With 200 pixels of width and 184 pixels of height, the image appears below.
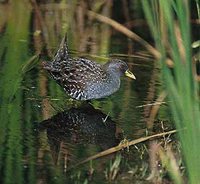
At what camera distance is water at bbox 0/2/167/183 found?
176 inches

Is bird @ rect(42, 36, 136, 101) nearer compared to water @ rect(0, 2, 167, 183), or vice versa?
water @ rect(0, 2, 167, 183)

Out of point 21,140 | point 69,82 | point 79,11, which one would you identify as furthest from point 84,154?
point 79,11

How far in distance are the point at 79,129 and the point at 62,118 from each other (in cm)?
26

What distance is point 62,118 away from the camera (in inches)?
222

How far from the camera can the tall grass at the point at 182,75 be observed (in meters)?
2.70

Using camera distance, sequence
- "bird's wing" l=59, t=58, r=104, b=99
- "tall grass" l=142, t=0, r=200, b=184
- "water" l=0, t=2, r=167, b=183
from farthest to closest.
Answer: "bird's wing" l=59, t=58, r=104, b=99, "water" l=0, t=2, r=167, b=183, "tall grass" l=142, t=0, r=200, b=184

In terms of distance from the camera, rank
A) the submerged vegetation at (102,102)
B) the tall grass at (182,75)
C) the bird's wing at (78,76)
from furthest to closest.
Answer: the bird's wing at (78,76)
the submerged vegetation at (102,102)
the tall grass at (182,75)

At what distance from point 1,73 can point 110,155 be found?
1.94 meters

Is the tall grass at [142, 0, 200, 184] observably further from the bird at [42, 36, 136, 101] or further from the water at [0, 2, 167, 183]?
the bird at [42, 36, 136, 101]

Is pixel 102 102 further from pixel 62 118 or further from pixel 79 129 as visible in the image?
pixel 79 129

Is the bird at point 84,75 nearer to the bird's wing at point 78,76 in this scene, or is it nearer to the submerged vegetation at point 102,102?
the bird's wing at point 78,76

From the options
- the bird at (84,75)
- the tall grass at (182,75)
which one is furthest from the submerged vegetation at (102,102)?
the bird at (84,75)

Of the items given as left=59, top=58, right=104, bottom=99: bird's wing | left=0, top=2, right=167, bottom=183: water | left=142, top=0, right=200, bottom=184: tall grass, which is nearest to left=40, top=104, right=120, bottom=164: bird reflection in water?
left=0, top=2, right=167, bottom=183: water

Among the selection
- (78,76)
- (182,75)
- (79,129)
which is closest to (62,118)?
(79,129)
